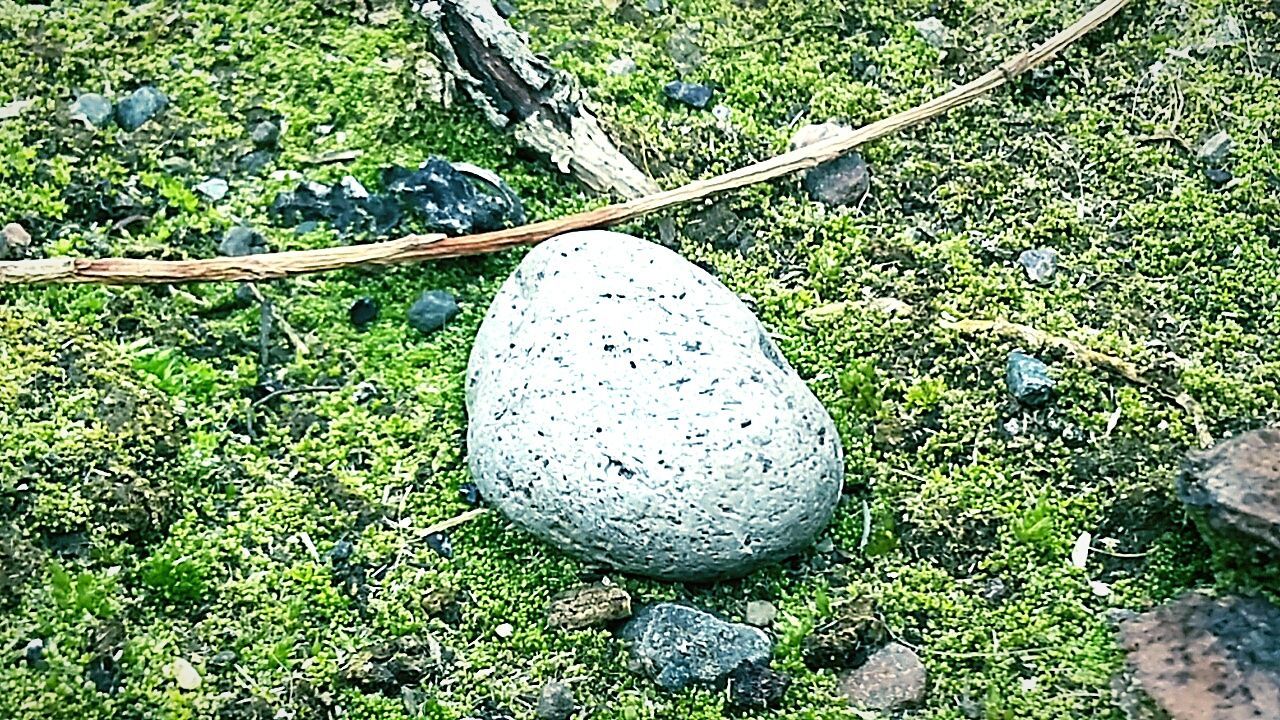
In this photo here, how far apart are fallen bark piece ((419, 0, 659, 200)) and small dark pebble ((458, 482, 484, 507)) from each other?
2.76 feet

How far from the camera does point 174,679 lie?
8.11ft

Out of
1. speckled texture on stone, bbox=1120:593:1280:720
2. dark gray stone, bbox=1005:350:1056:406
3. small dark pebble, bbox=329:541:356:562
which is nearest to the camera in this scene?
speckled texture on stone, bbox=1120:593:1280:720

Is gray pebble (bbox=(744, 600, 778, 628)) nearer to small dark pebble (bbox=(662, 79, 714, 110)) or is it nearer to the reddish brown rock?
the reddish brown rock

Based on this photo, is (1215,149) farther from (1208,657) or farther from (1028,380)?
(1208,657)

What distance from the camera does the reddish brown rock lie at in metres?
2.37

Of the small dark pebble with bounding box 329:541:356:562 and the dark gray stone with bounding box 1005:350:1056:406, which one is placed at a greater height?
the dark gray stone with bounding box 1005:350:1056:406

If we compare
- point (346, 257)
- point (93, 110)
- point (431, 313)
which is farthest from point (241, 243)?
point (93, 110)

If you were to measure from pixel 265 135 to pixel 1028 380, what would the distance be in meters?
1.87

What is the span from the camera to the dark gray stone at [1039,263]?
3.10 metres

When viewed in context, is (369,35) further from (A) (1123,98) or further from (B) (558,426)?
(A) (1123,98)

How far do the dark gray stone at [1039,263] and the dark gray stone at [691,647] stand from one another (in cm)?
110

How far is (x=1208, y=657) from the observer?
231 cm

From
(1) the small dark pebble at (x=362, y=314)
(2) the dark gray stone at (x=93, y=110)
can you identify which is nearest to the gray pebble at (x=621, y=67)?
(1) the small dark pebble at (x=362, y=314)

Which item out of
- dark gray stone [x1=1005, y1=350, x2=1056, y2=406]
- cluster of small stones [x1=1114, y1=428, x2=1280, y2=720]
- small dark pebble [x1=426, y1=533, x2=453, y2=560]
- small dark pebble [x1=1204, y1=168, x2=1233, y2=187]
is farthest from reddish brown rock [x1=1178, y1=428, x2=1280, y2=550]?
small dark pebble [x1=426, y1=533, x2=453, y2=560]
